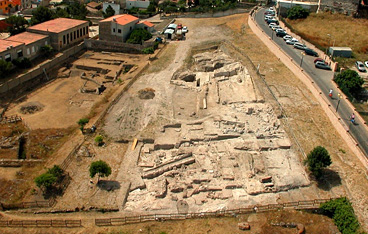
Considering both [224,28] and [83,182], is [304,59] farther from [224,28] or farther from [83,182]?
[83,182]

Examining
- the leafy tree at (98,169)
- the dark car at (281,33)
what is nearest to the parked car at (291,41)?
the dark car at (281,33)

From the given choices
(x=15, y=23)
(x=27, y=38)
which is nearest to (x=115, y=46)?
(x=27, y=38)

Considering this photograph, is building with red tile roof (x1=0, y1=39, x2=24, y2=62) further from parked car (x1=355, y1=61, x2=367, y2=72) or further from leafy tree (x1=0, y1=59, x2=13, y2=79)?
parked car (x1=355, y1=61, x2=367, y2=72)

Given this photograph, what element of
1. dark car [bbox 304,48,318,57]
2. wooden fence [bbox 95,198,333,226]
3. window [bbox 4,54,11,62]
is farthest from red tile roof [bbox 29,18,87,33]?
wooden fence [bbox 95,198,333,226]

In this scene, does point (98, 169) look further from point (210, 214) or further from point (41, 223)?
point (210, 214)

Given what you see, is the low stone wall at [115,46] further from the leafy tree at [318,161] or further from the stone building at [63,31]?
the leafy tree at [318,161]
